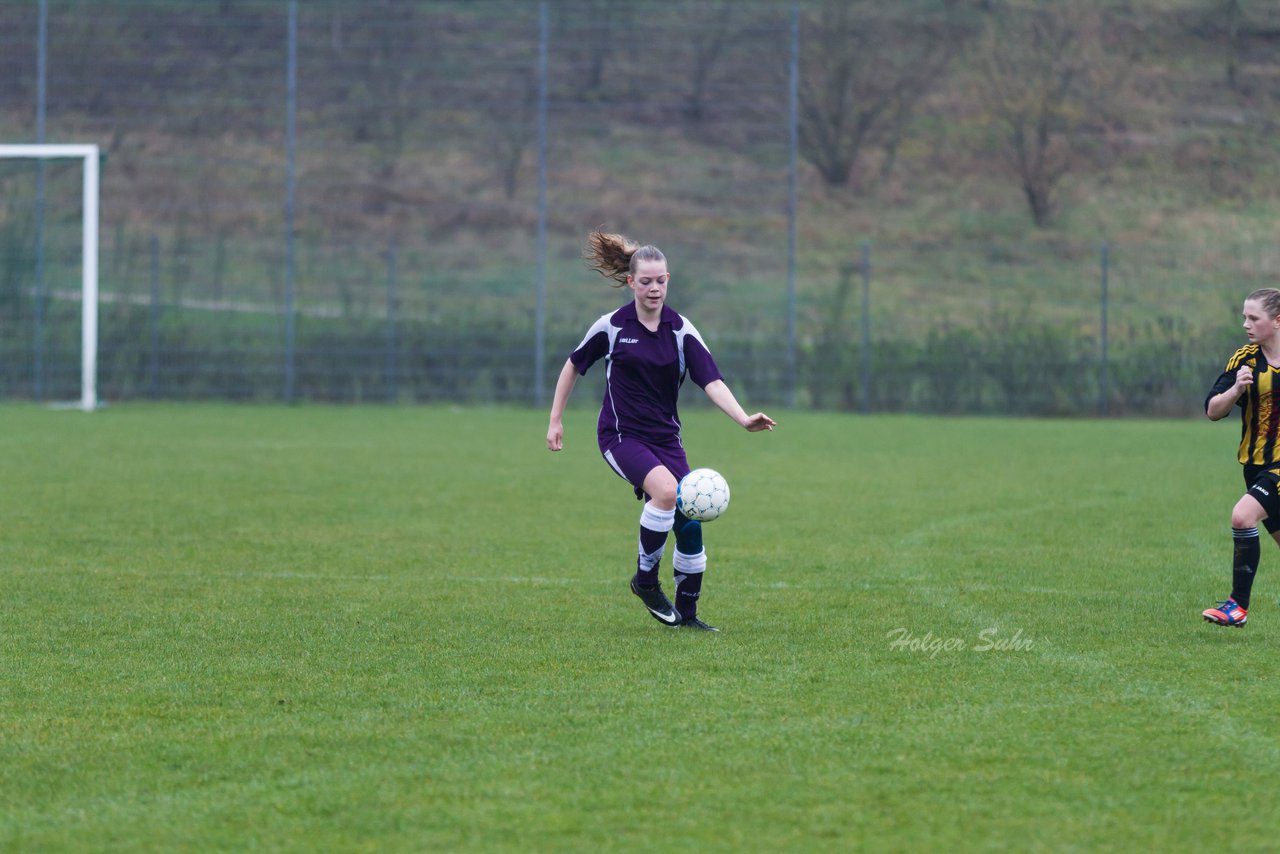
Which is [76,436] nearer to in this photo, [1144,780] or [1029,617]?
[1029,617]

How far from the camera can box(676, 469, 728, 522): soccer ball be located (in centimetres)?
701

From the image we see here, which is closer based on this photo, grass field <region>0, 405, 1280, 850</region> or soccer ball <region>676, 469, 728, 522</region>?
grass field <region>0, 405, 1280, 850</region>

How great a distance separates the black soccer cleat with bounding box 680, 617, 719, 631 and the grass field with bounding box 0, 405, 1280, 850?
0.46 ft

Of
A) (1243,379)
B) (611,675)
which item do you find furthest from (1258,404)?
(611,675)

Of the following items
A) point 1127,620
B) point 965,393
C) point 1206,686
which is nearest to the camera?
point 1206,686

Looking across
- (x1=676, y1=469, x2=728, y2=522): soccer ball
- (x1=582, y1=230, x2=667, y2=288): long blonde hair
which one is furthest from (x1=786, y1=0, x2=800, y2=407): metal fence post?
(x1=676, y1=469, x2=728, y2=522): soccer ball

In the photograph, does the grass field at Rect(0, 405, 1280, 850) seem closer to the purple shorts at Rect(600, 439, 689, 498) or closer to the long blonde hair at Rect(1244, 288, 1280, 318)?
the purple shorts at Rect(600, 439, 689, 498)

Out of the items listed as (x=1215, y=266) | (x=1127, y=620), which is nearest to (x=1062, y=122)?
(x=1215, y=266)

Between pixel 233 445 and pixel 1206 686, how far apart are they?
13521 millimetres

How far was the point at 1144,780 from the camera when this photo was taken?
4625 millimetres

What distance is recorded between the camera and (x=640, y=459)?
732 cm

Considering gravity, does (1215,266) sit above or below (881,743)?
above

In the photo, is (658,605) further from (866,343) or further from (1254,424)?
(866,343)

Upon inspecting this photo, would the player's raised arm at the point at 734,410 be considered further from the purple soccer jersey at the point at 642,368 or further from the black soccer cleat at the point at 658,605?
the black soccer cleat at the point at 658,605
